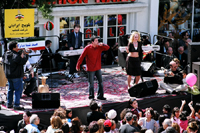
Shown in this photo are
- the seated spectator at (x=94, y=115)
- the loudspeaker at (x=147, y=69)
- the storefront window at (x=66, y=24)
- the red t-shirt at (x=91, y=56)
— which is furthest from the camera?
the storefront window at (x=66, y=24)

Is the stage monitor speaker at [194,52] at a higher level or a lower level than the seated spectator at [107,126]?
higher

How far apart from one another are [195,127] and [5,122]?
430 centimetres

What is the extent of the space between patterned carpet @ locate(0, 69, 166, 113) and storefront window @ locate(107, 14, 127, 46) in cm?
244

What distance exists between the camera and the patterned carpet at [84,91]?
11.2 m

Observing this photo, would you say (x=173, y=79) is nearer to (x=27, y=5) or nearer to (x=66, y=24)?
(x=27, y=5)

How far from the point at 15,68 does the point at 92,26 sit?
6.32 m

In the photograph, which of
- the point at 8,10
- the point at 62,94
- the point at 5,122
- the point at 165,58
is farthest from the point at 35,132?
the point at 165,58

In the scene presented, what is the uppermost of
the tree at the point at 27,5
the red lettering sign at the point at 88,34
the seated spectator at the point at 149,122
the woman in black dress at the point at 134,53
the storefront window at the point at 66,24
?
the tree at the point at 27,5

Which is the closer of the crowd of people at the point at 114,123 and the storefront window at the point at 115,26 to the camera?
the crowd of people at the point at 114,123

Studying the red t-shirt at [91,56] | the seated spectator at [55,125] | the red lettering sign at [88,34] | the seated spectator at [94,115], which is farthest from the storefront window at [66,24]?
the seated spectator at [55,125]

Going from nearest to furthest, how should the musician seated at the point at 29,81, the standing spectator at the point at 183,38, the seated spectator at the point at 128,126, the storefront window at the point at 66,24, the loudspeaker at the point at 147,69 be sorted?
Result: 1. the seated spectator at the point at 128,126
2. the musician seated at the point at 29,81
3. the loudspeaker at the point at 147,69
4. the storefront window at the point at 66,24
5. the standing spectator at the point at 183,38

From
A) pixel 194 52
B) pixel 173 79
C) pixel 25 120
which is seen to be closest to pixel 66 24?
pixel 173 79

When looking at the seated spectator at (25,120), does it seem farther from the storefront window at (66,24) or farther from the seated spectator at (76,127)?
the storefront window at (66,24)

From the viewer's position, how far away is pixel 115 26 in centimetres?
1659
